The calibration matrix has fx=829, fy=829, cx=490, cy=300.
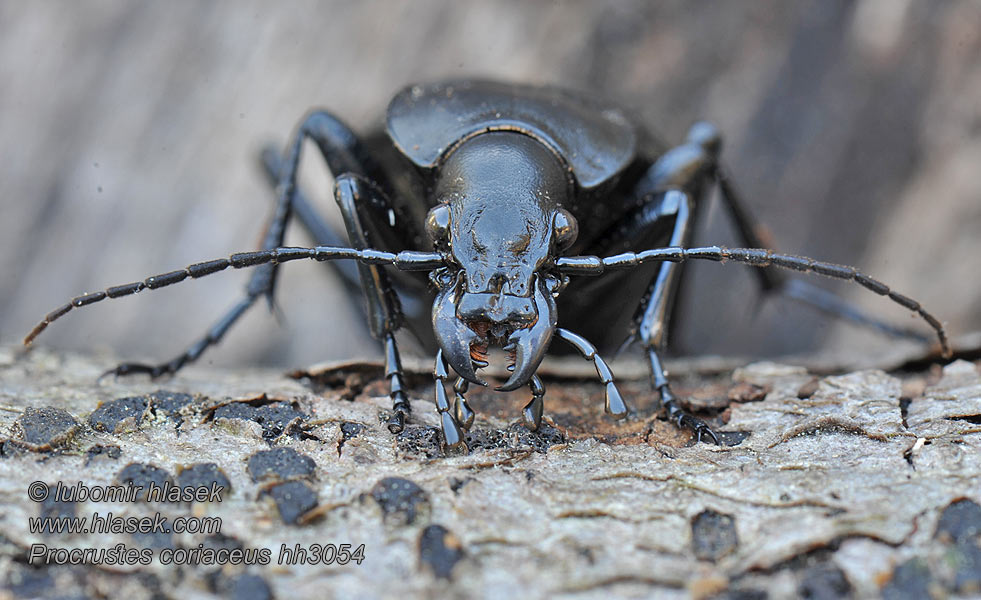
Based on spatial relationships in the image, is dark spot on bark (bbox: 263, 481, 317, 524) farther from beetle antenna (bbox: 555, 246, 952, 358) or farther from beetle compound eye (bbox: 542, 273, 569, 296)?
beetle antenna (bbox: 555, 246, 952, 358)

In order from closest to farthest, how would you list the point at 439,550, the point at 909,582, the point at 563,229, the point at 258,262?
the point at 909,582 < the point at 439,550 < the point at 258,262 < the point at 563,229

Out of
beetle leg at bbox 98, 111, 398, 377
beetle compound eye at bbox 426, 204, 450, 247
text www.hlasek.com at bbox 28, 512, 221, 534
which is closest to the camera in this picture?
text www.hlasek.com at bbox 28, 512, 221, 534

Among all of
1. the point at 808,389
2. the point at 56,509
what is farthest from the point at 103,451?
the point at 808,389

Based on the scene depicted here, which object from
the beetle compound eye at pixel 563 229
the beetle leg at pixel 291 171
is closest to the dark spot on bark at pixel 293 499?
the beetle compound eye at pixel 563 229

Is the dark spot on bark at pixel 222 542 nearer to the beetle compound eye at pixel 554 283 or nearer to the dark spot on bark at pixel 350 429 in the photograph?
the dark spot on bark at pixel 350 429

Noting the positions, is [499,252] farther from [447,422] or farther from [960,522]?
[960,522]

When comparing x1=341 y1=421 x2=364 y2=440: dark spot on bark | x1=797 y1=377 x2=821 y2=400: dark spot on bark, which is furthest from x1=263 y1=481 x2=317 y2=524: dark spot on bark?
x1=797 y1=377 x2=821 y2=400: dark spot on bark
